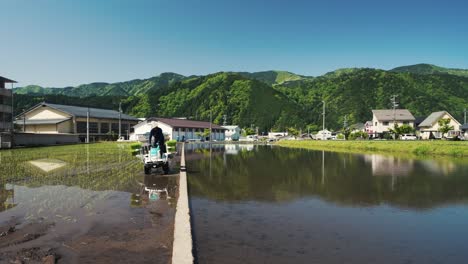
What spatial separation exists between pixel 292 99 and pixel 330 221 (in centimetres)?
17121

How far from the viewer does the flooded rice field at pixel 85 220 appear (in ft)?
18.5

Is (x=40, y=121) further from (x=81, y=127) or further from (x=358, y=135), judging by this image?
(x=358, y=135)

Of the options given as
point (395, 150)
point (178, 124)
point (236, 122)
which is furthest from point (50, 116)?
point (236, 122)

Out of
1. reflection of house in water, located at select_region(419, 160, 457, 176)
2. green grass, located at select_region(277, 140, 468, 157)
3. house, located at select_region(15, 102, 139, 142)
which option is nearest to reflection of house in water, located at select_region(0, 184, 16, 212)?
reflection of house in water, located at select_region(419, 160, 457, 176)

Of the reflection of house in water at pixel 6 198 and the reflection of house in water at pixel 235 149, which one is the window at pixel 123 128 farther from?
the reflection of house in water at pixel 6 198

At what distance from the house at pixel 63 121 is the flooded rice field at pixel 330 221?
2442 inches

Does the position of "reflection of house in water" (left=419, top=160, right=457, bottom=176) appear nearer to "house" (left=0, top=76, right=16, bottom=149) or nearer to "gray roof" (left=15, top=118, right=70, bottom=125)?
"house" (left=0, top=76, right=16, bottom=149)

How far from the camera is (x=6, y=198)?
10.1 metres

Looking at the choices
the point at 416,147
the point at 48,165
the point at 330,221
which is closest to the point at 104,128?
the point at 48,165

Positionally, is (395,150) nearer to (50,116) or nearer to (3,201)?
(3,201)

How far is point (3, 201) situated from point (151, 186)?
486cm

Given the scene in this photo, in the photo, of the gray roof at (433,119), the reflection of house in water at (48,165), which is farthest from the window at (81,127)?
the gray roof at (433,119)

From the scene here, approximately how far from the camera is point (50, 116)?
70.6 m

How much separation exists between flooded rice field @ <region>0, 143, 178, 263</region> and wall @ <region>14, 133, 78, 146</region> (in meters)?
34.2
